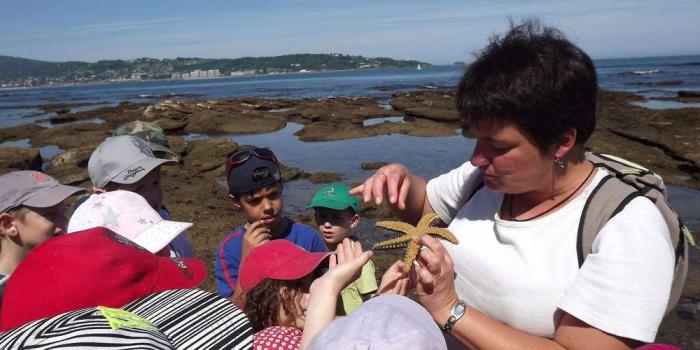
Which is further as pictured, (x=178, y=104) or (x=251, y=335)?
(x=178, y=104)

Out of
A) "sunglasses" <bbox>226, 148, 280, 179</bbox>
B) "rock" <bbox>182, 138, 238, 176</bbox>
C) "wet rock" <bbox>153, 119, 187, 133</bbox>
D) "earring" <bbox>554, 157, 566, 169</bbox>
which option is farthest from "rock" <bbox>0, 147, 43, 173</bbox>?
"earring" <bbox>554, 157, 566, 169</bbox>

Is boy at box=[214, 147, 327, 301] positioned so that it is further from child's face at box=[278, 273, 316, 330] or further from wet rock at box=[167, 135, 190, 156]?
wet rock at box=[167, 135, 190, 156]

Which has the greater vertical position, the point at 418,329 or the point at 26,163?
the point at 418,329

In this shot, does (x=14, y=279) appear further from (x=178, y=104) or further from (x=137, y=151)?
(x=178, y=104)

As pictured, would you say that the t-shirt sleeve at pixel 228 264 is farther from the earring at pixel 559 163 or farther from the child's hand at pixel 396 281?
the earring at pixel 559 163

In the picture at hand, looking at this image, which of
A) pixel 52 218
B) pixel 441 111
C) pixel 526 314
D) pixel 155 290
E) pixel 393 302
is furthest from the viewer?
pixel 441 111

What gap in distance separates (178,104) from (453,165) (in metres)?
23.7

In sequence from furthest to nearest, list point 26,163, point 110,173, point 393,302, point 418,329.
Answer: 1. point 26,163
2. point 110,173
3. point 393,302
4. point 418,329

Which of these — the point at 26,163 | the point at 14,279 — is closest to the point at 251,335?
the point at 14,279

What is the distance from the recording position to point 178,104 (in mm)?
31547

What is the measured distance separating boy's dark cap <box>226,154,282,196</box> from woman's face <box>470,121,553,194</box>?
195cm

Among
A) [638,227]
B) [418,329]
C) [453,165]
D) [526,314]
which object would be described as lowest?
[453,165]

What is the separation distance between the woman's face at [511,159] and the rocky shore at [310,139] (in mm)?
4032

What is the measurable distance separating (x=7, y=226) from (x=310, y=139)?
50.0 ft
